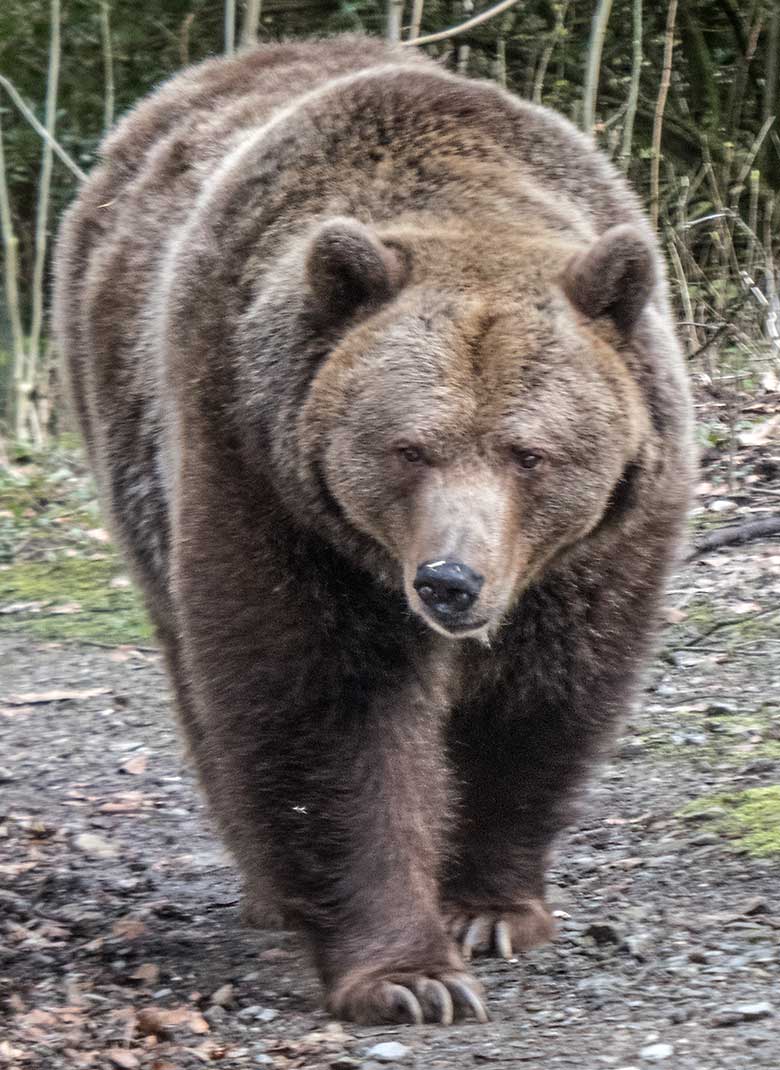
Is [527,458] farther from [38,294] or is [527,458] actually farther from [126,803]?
[38,294]

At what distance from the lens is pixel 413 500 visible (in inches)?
164

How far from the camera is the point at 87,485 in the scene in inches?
450

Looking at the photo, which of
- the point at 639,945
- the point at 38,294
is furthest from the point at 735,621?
the point at 38,294

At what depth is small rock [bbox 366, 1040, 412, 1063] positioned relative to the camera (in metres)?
4.09

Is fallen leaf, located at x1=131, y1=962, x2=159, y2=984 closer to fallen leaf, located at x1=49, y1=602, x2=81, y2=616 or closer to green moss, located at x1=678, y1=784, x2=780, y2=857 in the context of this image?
green moss, located at x1=678, y1=784, x2=780, y2=857

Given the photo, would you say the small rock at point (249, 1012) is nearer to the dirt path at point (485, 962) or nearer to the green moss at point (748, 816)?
the dirt path at point (485, 962)

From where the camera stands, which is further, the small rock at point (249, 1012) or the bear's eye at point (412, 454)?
the small rock at point (249, 1012)

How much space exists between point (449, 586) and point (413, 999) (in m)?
1.14

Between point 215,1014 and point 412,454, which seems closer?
point 412,454

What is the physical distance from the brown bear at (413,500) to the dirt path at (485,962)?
0.75 ft

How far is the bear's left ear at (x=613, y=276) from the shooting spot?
4.30 metres

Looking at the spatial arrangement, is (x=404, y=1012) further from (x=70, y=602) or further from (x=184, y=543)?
(x=70, y=602)

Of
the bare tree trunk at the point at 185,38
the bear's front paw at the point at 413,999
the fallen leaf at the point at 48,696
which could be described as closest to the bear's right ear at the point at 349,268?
the bear's front paw at the point at 413,999

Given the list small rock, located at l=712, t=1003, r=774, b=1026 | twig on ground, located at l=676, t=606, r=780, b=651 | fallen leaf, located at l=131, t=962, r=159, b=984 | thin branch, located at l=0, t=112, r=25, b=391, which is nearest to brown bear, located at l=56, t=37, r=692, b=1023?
fallen leaf, located at l=131, t=962, r=159, b=984
